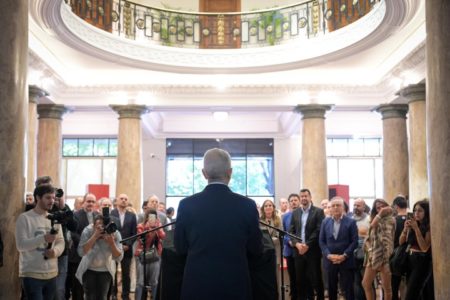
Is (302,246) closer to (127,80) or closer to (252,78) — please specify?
(252,78)

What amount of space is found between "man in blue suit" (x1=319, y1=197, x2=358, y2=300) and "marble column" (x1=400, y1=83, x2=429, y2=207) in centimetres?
484

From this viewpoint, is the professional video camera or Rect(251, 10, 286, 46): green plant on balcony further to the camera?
Rect(251, 10, 286, 46): green plant on balcony

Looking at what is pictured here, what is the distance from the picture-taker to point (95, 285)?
21.2ft

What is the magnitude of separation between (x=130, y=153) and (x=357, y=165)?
1110 centimetres

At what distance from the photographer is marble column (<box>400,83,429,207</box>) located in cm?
1232

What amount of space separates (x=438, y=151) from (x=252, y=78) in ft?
30.1

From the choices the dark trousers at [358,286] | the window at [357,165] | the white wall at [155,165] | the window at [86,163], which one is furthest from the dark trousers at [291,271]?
the window at [86,163]

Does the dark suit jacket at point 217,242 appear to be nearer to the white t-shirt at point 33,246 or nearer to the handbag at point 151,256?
the white t-shirt at point 33,246

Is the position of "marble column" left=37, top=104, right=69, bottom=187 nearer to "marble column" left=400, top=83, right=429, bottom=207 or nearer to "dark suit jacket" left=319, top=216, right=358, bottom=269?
"dark suit jacket" left=319, top=216, right=358, bottom=269

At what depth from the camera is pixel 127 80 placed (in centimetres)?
1452

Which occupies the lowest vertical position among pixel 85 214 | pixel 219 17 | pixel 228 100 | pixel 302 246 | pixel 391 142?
pixel 302 246

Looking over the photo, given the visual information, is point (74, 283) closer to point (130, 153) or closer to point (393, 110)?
point (130, 153)

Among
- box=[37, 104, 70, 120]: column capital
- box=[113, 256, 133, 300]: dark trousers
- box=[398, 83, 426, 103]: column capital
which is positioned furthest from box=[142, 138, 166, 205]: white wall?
box=[113, 256, 133, 300]: dark trousers

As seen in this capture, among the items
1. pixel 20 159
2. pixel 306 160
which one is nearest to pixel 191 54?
pixel 306 160
